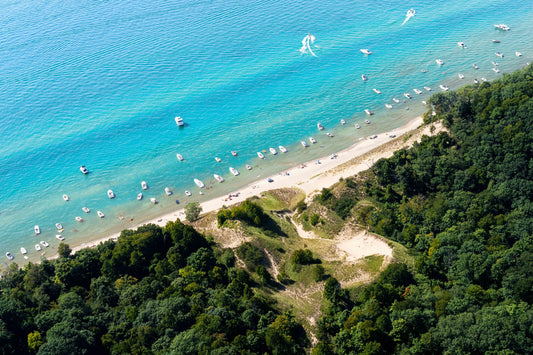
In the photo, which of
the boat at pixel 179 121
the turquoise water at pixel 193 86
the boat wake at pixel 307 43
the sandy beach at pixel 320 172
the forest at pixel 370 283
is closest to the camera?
the forest at pixel 370 283

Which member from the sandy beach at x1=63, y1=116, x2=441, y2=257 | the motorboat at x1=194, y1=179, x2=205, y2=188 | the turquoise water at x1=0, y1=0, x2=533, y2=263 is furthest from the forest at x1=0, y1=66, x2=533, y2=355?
the turquoise water at x1=0, y1=0, x2=533, y2=263

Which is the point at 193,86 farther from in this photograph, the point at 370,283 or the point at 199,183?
the point at 370,283

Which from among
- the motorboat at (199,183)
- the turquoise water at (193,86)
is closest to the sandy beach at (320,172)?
the turquoise water at (193,86)

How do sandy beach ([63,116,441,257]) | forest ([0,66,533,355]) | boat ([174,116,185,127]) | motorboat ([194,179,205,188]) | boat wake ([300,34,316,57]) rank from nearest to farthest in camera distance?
1. forest ([0,66,533,355])
2. sandy beach ([63,116,441,257])
3. motorboat ([194,179,205,188])
4. boat ([174,116,185,127])
5. boat wake ([300,34,316,57])

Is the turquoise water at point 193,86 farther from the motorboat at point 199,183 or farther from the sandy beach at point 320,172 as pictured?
the sandy beach at point 320,172

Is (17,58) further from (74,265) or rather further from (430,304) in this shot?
(430,304)

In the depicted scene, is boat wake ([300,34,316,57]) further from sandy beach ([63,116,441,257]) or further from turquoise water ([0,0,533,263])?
sandy beach ([63,116,441,257])

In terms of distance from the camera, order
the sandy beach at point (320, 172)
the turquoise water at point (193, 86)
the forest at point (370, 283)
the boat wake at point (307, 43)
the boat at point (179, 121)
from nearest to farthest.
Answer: the forest at point (370, 283) < the sandy beach at point (320, 172) < the turquoise water at point (193, 86) < the boat at point (179, 121) < the boat wake at point (307, 43)
